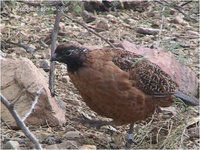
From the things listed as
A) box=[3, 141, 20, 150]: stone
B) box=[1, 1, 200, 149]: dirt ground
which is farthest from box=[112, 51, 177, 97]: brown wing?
box=[3, 141, 20, 150]: stone

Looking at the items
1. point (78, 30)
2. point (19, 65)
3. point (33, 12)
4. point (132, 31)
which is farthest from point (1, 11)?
point (19, 65)

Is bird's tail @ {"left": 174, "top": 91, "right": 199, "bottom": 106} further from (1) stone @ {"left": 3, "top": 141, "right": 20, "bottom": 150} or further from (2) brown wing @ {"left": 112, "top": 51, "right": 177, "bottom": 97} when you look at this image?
(1) stone @ {"left": 3, "top": 141, "right": 20, "bottom": 150}

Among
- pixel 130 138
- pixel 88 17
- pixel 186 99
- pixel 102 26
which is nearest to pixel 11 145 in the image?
pixel 130 138

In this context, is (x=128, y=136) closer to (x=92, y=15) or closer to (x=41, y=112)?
(x=41, y=112)

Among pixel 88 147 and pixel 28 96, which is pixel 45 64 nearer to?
pixel 28 96

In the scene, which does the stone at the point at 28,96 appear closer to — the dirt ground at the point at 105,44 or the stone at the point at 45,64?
the dirt ground at the point at 105,44

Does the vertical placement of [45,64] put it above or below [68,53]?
below
